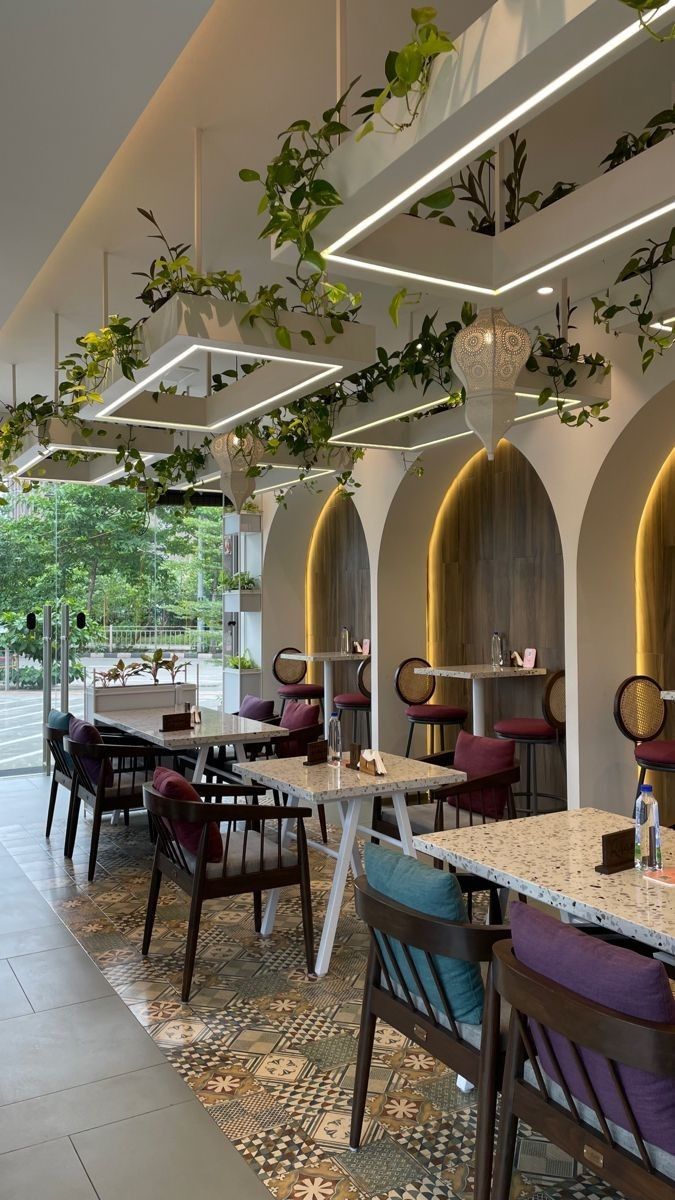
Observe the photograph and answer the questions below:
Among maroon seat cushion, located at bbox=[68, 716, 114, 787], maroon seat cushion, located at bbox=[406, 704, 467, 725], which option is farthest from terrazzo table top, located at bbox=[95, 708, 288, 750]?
maroon seat cushion, located at bbox=[406, 704, 467, 725]

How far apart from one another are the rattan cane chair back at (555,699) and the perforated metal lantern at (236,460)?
282 cm

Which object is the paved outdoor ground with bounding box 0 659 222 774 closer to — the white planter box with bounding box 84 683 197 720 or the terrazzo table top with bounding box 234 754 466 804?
the white planter box with bounding box 84 683 197 720

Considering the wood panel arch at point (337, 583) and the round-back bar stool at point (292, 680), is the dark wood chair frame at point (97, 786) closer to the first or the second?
the round-back bar stool at point (292, 680)

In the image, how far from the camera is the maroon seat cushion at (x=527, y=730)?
21.3 feet

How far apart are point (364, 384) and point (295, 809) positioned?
3197 millimetres

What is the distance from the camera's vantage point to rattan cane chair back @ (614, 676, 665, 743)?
5.85 m

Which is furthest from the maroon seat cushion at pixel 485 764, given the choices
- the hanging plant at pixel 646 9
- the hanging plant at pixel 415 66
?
the hanging plant at pixel 646 9

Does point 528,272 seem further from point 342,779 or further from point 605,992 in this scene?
point 342,779

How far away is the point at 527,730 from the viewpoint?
258 inches

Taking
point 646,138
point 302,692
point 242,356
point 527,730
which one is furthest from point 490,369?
point 302,692

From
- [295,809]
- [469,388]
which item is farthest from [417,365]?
[295,809]

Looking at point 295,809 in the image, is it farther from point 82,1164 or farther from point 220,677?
point 220,677

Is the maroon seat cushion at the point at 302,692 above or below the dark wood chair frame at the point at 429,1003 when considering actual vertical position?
above

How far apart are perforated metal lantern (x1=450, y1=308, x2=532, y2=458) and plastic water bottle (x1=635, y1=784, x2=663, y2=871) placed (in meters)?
1.39
